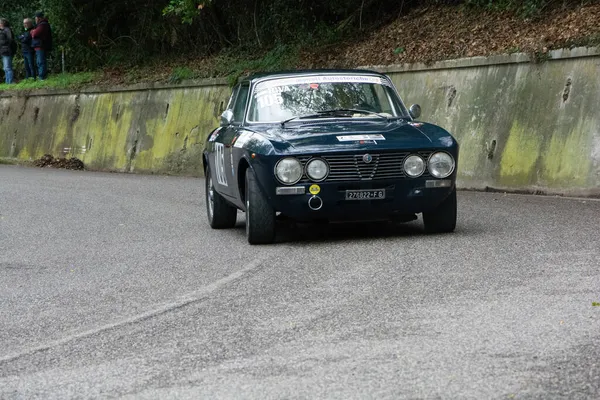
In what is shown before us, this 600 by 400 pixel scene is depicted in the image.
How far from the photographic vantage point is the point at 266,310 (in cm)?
723

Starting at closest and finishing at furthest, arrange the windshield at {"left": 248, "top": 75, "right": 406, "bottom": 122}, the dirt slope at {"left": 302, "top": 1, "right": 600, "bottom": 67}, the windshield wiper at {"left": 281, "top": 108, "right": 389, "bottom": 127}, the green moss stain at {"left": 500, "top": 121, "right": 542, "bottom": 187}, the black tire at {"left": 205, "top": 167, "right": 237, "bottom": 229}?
the windshield wiper at {"left": 281, "top": 108, "right": 389, "bottom": 127}
the windshield at {"left": 248, "top": 75, "right": 406, "bottom": 122}
the black tire at {"left": 205, "top": 167, "right": 237, "bottom": 229}
the green moss stain at {"left": 500, "top": 121, "right": 542, "bottom": 187}
the dirt slope at {"left": 302, "top": 1, "right": 600, "bottom": 67}

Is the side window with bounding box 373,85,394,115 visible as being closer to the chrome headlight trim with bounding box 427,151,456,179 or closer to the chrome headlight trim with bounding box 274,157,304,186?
the chrome headlight trim with bounding box 427,151,456,179

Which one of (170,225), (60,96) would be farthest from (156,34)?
(170,225)

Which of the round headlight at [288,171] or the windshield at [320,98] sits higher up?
the windshield at [320,98]

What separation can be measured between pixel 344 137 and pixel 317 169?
1.39ft

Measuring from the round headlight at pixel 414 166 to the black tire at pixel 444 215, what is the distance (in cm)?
54

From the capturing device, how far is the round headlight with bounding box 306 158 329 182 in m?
10.1

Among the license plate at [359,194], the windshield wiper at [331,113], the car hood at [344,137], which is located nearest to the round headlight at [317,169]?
the car hood at [344,137]

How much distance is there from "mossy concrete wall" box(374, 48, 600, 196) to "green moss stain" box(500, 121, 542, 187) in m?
0.01

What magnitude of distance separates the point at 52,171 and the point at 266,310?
1908 cm

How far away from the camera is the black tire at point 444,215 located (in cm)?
1067

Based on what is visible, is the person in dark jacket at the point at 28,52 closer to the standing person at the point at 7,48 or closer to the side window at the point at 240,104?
the standing person at the point at 7,48

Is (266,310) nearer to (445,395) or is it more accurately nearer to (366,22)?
(445,395)

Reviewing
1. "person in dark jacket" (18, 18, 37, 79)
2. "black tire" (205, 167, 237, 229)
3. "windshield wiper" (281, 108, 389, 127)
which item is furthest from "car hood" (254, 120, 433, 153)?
"person in dark jacket" (18, 18, 37, 79)
